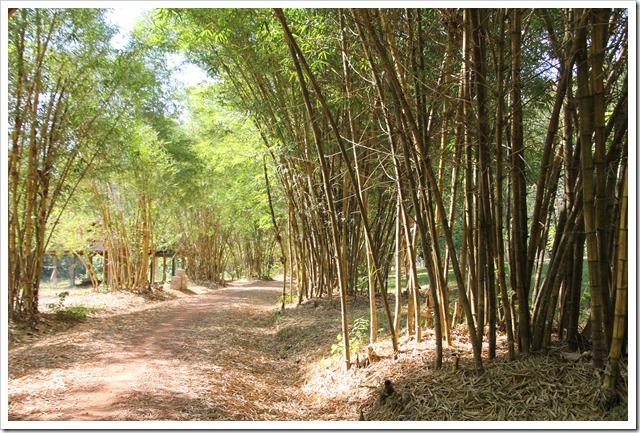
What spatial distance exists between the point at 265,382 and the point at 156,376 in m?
0.73

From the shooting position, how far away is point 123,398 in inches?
86.3

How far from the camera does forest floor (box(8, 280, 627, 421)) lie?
73.2 inches

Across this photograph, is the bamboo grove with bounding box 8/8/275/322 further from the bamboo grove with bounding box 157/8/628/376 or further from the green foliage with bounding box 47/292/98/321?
the bamboo grove with bounding box 157/8/628/376

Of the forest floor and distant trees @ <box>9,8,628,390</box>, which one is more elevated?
distant trees @ <box>9,8,628,390</box>

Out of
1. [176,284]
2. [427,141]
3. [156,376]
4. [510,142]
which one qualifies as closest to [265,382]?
[156,376]

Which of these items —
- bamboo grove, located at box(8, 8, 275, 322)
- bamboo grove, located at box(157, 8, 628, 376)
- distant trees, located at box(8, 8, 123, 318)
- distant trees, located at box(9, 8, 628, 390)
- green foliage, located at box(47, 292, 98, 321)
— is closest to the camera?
bamboo grove, located at box(157, 8, 628, 376)

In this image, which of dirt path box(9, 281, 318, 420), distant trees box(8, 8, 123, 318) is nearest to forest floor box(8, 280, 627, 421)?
dirt path box(9, 281, 318, 420)

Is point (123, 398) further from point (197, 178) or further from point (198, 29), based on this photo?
point (197, 178)

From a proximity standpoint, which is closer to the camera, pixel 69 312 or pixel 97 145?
pixel 97 145

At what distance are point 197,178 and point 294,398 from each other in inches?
358

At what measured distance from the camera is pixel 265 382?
3086 millimetres

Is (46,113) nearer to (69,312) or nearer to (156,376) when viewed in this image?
(69,312)

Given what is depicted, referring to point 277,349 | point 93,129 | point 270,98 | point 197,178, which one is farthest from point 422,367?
point 197,178

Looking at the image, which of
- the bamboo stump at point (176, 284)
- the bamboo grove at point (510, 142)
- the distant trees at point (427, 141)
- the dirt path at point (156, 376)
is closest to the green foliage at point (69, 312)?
the dirt path at point (156, 376)
